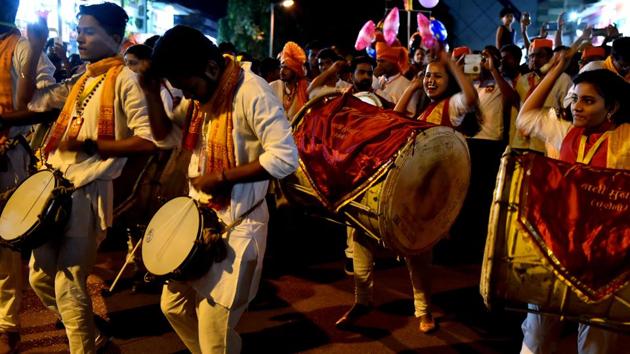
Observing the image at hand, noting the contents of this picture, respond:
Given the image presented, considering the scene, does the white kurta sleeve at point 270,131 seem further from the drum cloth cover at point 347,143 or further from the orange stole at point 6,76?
the orange stole at point 6,76

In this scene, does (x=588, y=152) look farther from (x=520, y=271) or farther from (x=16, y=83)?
(x=16, y=83)

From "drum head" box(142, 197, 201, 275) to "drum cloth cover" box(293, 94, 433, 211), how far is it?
48.9 inches

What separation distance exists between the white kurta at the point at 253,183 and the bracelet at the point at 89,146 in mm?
803

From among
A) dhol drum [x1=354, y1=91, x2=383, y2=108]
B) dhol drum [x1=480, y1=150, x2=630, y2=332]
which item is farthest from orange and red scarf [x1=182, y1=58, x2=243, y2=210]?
dhol drum [x1=354, y1=91, x2=383, y2=108]

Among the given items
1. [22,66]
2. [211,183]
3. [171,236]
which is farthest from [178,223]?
[22,66]

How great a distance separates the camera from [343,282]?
5.59m

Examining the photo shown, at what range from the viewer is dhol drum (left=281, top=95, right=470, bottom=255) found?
354cm

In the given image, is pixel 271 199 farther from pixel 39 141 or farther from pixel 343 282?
pixel 39 141

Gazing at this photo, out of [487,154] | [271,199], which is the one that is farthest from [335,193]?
[271,199]

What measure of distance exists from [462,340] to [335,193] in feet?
4.98

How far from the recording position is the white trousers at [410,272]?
445 centimetres

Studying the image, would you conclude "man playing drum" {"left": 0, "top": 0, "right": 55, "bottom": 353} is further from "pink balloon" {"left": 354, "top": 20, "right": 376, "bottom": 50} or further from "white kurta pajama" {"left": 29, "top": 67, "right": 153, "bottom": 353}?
"pink balloon" {"left": 354, "top": 20, "right": 376, "bottom": 50}

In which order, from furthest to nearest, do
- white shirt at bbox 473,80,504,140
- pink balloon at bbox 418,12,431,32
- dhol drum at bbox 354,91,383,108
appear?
pink balloon at bbox 418,12,431,32 < white shirt at bbox 473,80,504,140 < dhol drum at bbox 354,91,383,108

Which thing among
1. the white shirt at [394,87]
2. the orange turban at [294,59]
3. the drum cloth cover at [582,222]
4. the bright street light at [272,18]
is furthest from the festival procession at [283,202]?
the bright street light at [272,18]
